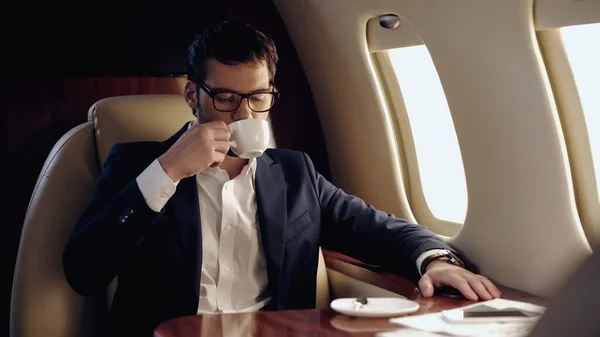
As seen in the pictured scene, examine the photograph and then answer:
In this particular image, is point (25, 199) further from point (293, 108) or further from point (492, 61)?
point (492, 61)

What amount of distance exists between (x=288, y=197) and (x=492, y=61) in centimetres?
74

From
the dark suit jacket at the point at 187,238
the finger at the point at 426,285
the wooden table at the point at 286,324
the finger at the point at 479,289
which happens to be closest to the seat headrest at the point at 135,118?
the dark suit jacket at the point at 187,238

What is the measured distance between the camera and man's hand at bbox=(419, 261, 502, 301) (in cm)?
203

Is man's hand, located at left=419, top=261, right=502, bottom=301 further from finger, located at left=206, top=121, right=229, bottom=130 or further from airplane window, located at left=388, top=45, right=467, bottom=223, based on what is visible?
airplane window, located at left=388, top=45, right=467, bottom=223

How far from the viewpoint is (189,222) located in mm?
2271

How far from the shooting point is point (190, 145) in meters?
2.09

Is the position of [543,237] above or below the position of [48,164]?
below

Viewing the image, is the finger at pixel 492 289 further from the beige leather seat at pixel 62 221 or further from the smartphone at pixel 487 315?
the beige leather seat at pixel 62 221

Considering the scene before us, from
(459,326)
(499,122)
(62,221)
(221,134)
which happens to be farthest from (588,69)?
(62,221)

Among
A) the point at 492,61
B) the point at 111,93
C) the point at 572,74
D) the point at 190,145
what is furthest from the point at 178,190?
the point at 572,74

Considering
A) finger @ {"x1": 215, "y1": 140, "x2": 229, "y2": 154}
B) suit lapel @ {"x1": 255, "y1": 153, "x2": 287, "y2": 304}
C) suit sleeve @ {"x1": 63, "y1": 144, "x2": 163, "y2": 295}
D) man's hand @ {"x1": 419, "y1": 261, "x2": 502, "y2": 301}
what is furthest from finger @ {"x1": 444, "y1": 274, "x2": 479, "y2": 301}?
suit sleeve @ {"x1": 63, "y1": 144, "x2": 163, "y2": 295}

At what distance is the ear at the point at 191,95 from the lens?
237 centimetres

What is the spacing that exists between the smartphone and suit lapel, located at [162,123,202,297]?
760 millimetres

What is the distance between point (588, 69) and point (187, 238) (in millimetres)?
1206
